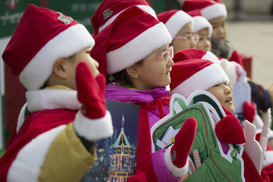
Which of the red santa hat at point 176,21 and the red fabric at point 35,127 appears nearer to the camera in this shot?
the red fabric at point 35,127

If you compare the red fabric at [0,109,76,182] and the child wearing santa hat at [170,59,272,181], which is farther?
the child wearing santa hat at [170,59,272,181]

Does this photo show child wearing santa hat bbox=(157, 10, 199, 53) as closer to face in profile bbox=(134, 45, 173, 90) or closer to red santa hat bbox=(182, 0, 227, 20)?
red santa hat bbox=(182, 0, 227, 20)

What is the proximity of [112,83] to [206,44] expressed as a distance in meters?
1.54

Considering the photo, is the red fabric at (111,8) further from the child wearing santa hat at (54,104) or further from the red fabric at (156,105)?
the child wearing santa hat at (54,104)

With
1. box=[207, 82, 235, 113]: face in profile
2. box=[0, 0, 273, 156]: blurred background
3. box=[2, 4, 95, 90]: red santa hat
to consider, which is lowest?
box=[0, 0, 273, 156]: blurred background

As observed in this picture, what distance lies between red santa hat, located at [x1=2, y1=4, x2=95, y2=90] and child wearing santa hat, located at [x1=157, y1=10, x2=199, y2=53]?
1.68 metres

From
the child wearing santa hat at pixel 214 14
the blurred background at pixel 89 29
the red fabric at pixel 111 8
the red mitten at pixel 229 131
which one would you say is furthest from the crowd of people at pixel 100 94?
the blurred background at pixel 89 29

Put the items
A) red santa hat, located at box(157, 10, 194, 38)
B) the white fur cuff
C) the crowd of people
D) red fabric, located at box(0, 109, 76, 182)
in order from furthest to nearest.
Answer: red santa hat, located at box(157, 10, 194, 38), the white fur cuff, red fabric, located at box(0, 109, 76, 182), the crowd of people

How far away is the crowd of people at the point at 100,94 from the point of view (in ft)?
6.30

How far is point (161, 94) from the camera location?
2.70m

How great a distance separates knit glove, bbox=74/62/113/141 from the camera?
5.94 ft

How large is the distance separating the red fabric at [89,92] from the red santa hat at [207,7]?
3.04m

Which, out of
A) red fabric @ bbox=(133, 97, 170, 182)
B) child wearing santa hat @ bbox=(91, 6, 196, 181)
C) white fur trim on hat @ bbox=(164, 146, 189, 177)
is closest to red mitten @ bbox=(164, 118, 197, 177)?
white fur trim on hat @ bbox=(164, 146, 189, 177)

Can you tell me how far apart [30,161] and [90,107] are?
1.17 ft
